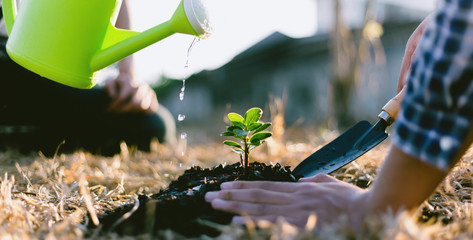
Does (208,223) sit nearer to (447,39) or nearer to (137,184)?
(447,39)

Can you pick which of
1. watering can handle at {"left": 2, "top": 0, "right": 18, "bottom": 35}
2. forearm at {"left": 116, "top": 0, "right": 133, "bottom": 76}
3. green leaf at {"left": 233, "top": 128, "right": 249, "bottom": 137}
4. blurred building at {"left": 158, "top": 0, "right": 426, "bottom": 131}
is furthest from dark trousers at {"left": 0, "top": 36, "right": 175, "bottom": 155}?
blurred building at {"left": 158, "top": 0, "right": 426, "bottom": 131}

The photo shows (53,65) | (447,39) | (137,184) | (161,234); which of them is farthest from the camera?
(137,184)

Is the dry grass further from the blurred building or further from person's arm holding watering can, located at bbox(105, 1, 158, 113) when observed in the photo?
the blurred building

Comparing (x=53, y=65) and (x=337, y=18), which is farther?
(x=337, y=18)

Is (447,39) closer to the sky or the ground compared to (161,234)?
closer to the sky

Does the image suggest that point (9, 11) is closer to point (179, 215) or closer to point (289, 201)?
point (179, 215)

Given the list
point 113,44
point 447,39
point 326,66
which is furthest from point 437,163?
point 326,66

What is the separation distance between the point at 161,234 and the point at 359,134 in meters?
0.88

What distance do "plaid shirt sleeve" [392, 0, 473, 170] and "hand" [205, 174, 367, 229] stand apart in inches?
7.0

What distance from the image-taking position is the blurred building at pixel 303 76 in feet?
22.9

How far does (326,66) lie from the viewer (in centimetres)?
810

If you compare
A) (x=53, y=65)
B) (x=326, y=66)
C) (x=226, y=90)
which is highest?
(x=53, y=65)

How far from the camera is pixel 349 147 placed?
131cm

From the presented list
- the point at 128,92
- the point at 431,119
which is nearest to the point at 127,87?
the point at 128,92
